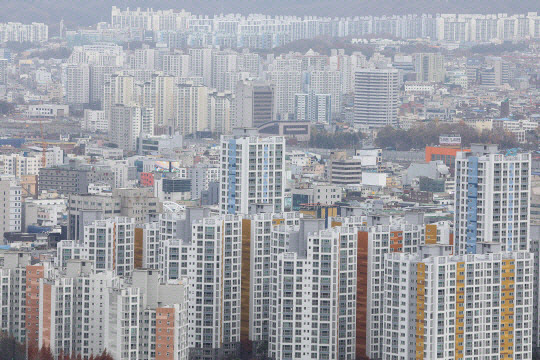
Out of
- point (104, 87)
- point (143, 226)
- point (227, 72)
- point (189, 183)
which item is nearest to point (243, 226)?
point (143, 226)

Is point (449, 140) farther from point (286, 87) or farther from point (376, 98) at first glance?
point (286, 87)

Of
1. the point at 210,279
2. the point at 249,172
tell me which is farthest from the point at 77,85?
the point at 210,279

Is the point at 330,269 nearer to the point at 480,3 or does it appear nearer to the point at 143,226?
the point at 143,226

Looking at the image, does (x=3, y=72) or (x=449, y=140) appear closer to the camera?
(x=449, y=140)

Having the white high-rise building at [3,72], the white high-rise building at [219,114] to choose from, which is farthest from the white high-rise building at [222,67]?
the white high-rise building at [219,114]

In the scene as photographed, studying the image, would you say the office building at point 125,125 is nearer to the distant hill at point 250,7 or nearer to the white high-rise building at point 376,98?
the white high-rise building at point 376,98

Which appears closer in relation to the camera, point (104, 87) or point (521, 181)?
point (521, 181)
